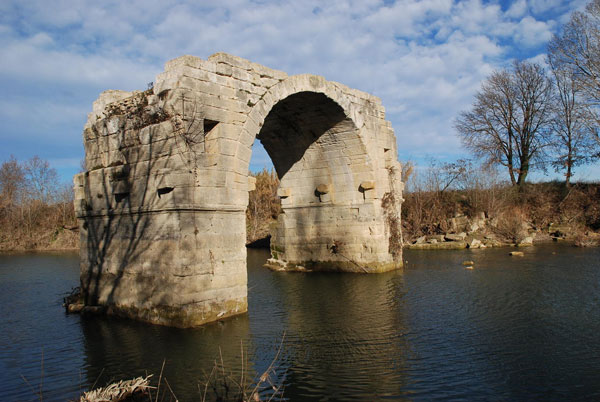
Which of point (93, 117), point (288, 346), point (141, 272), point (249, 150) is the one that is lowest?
point (288, 346)

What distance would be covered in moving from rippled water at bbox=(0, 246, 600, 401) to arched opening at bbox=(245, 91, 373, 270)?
2681 millimetres

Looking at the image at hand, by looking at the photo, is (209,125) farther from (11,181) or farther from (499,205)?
(11,181)

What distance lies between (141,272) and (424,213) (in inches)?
714

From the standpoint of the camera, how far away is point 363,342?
6.32 meters

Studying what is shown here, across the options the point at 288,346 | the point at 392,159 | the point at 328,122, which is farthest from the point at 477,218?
the point at 288,346

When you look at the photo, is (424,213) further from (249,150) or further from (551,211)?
(249,150)

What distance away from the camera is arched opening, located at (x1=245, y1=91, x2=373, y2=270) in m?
12.3

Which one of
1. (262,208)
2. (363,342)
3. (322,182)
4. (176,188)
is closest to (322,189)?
(322,182)

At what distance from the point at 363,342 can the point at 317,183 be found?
7643 mm

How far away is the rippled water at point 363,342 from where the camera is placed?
15.7 ft

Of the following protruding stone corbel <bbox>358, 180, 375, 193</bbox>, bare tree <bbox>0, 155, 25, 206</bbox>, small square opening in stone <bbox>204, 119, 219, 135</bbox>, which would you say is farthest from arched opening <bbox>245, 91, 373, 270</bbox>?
bare tree <bbox>0, 155, 25, 206</bbox>

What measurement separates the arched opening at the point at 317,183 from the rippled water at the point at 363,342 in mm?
2681

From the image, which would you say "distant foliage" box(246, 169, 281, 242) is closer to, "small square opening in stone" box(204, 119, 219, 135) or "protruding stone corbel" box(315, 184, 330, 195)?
"protruding stone corbel" box(315, 184, 330, 195)

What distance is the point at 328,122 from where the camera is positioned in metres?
12.1
